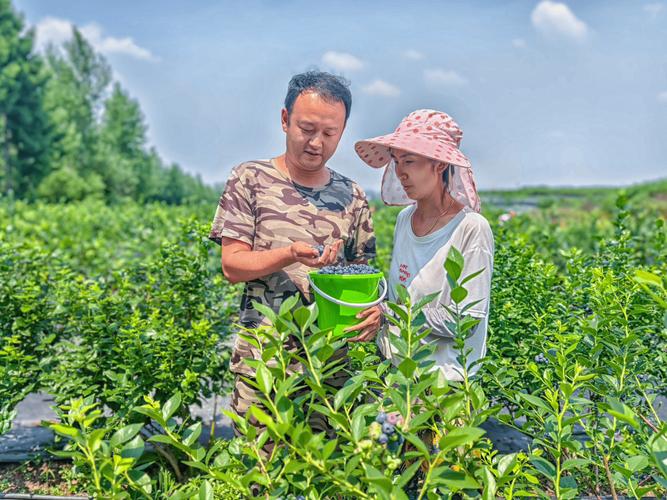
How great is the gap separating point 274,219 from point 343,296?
0.47 metres

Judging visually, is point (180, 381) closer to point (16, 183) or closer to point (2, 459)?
point (2, 459)

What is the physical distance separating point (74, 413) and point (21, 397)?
179cm

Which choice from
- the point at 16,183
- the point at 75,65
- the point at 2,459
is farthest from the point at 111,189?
the point at 2,459

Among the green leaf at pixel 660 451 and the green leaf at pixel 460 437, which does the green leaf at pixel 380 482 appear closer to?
the green leaf at pixel 460 437

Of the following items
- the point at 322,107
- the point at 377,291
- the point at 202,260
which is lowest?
the point at 202,260

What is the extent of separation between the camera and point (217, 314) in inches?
121

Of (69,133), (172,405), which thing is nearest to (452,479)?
(172,405)

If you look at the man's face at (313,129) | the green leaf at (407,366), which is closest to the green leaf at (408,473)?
the green leaf at (407,366)

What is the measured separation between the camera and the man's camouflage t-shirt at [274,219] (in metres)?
1.93

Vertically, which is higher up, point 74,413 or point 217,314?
→ point 74,413

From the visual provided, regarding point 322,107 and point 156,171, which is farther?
point 156,171

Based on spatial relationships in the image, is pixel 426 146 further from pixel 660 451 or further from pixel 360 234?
pixel 660 451

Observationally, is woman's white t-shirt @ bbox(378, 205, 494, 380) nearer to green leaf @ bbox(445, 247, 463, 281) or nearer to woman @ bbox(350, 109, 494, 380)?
woman @ bbox(350, 109, 494, 380)

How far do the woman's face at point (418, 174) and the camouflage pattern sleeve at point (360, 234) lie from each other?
27 centimetres
